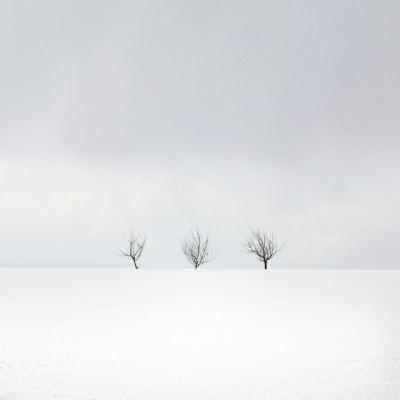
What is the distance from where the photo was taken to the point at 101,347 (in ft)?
22.1

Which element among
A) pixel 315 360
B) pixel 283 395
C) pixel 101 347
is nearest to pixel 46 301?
pixel 101 347

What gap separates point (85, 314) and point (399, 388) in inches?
259

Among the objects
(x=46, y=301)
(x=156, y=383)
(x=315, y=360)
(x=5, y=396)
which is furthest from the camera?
(x=46, y=301)

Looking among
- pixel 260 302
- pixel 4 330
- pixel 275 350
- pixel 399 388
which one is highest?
pixel 260 302

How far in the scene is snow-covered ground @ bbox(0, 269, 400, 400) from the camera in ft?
15.5

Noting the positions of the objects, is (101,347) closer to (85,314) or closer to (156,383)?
(156,383)

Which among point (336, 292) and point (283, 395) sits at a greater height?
point (336, 292)

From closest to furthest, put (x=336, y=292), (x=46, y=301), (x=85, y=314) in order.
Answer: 1. (x=85, y=314)
2. (x=46, y=301)
3. (x=336, y=292)

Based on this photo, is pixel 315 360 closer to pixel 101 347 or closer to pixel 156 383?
pixel 156 383

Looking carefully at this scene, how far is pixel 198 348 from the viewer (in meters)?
6.68

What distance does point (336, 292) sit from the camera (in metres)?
14.4

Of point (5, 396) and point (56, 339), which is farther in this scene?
point (56, 339)

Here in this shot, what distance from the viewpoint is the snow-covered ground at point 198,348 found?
186 inches

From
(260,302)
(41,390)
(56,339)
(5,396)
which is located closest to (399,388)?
(41,390)
